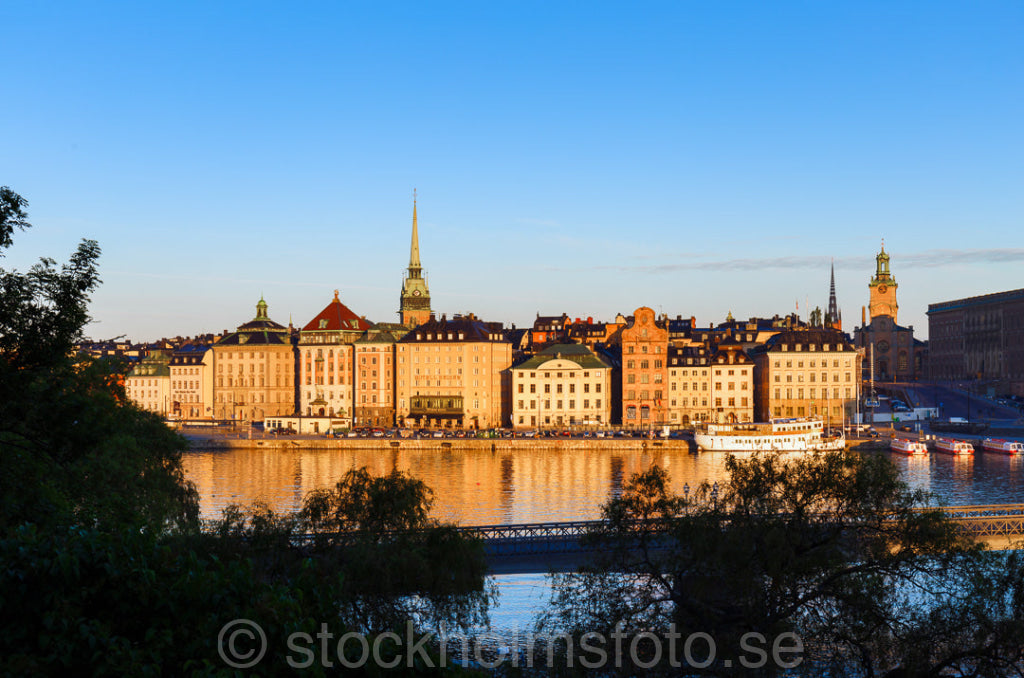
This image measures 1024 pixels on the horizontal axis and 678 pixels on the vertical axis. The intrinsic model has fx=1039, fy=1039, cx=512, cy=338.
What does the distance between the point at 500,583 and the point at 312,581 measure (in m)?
22.9

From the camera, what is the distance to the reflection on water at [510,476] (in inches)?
2025

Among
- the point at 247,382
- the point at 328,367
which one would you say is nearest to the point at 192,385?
the point at 247,382

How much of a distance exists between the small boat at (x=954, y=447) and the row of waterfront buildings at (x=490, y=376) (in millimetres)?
13151

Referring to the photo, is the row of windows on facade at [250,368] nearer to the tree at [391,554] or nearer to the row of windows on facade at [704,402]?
the row of windows on facade at [704,402]

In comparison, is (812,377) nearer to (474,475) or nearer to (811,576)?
(474,475)

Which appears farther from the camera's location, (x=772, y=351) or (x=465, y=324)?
(x=465, y=324)

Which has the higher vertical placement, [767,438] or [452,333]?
[452,333]

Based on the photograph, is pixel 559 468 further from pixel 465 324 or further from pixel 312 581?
pixel 312 581

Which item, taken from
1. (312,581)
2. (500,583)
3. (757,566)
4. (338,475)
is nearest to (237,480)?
(338,475)

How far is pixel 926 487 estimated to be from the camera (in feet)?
192

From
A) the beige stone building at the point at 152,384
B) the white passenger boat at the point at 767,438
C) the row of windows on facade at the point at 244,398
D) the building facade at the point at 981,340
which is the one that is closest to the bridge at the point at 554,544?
the white passenger boat at the point at 767,438

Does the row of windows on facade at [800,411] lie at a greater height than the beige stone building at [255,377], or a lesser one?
lesser

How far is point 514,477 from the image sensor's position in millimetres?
65188

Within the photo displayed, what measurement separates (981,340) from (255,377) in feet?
319
